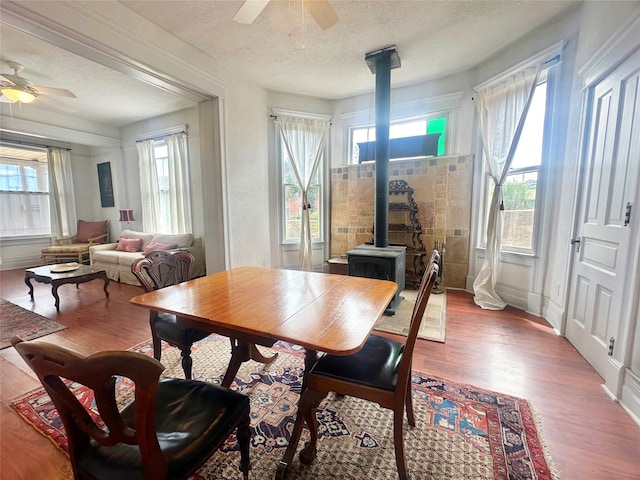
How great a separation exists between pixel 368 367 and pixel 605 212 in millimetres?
2105

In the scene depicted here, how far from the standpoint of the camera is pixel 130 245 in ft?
15.4

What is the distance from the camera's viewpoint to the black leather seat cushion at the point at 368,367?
1.15 m

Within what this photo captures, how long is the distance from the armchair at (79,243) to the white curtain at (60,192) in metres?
0.22

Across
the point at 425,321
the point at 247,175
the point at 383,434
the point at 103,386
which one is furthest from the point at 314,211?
the point at 103,386

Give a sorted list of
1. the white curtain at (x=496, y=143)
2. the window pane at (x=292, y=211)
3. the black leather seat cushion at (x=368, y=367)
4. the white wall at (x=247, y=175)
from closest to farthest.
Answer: the black leather seat cushion at (x=368, y=367)
the white curtain at (x=496, y=143)
the white wall at (x=247, y=175)
the window pane at (x=292, y=211)

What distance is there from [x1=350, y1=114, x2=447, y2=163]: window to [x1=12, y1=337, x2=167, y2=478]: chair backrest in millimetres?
3956

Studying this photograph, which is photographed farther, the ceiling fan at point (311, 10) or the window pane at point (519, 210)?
the window pane at point (519, 210)

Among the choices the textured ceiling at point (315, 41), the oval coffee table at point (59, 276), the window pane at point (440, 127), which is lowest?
the oval coffee table at point (59, 276)

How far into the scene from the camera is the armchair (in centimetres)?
498

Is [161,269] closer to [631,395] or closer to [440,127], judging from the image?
[631,395]

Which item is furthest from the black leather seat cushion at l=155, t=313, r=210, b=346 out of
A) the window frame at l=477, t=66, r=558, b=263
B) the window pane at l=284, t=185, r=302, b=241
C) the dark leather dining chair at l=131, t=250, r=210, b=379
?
the window frame at l=477, t=66, r=558, b=263

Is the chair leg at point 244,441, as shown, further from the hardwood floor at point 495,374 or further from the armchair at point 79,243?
the armchair at point 79,243

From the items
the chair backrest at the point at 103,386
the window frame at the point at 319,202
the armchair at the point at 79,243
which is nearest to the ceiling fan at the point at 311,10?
the chair backrest at the point at 103,386

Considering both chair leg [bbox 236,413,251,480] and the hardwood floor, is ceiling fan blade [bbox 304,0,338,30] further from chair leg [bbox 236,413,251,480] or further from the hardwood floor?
the hardwood floor
